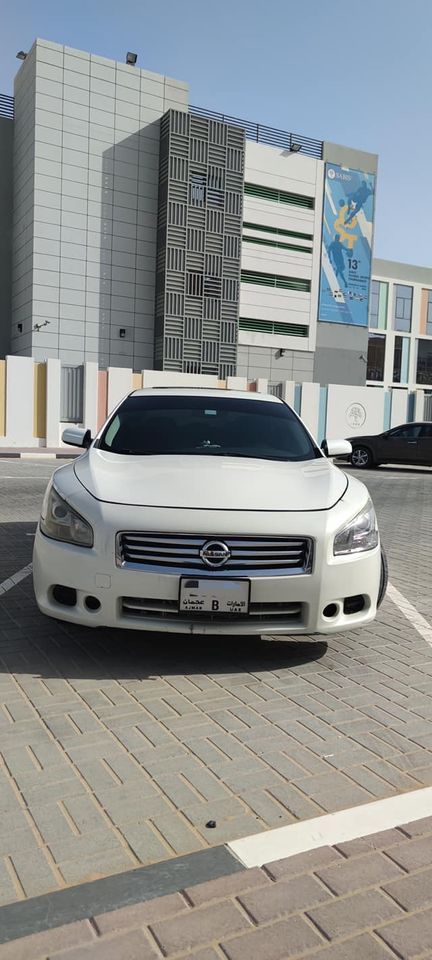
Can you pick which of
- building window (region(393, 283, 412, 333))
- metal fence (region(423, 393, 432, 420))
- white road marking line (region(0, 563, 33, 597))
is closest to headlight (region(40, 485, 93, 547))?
white road marking line (region(0, 563, 33, 597))

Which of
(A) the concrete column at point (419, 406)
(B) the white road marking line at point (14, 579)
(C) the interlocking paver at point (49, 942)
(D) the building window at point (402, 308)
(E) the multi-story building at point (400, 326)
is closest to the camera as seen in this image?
→ (C) the interlocking paver at point (49, 942)

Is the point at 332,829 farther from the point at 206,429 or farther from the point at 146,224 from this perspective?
the point at 146,224

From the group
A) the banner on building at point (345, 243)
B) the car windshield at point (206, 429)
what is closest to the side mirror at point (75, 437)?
the car windshield at point (206, 429)

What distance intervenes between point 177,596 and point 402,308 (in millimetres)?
57582

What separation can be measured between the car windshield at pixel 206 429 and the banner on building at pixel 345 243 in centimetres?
3884

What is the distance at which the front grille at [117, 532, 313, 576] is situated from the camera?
380 cm

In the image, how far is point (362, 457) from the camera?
72.0ft

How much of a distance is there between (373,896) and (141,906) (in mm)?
700

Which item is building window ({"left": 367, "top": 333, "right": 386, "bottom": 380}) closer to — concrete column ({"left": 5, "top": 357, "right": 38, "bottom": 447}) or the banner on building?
the banner on building

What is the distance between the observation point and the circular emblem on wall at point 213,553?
3.78 metres

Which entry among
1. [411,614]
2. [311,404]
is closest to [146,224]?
[311,404]

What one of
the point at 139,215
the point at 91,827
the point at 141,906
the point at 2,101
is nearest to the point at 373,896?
the point at 141,906

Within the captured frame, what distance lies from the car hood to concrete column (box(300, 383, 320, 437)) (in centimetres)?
2650

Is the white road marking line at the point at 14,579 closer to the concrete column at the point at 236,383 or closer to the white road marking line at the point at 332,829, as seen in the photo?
the white road marking line at the point at 332,829
